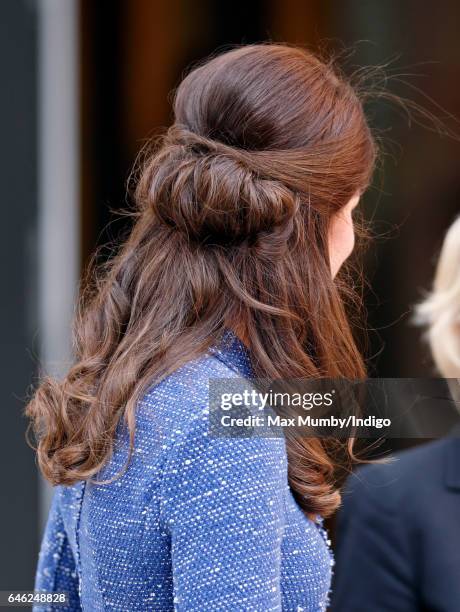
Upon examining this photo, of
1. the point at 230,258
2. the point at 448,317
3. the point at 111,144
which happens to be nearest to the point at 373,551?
the point at 448,317

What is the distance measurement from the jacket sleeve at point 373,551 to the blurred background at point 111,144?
2.49ft

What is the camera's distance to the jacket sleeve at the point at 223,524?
690 mm

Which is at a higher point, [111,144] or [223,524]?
[111,144]

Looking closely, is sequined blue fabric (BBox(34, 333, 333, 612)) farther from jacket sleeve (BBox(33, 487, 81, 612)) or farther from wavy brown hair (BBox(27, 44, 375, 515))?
jacket sleeve (BBox(33, 487, 81, 612))

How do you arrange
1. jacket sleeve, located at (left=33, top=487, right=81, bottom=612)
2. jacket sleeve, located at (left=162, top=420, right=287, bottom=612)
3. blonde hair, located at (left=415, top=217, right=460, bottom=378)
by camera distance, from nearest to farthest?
jacket sleeve, located at (left=162, top=420, right=287, bottom=612) → jacket sleeve, located at (left=33, top=487, right=81, bottom=612) → blonde hair, located at (left=415, top=217, right=460, bottom=378)

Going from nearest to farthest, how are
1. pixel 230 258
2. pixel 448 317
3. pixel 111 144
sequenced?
1. pixel 230 258
2. pixel 448 317
3. pixel 111 144

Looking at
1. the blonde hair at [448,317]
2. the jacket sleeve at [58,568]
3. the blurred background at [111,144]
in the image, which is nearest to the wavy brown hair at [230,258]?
the jacket sleeve at [58,568]

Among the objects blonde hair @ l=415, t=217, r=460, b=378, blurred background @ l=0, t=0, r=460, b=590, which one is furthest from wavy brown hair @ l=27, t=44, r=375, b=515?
blurred background @ l=0, t=0, r=460, b=590

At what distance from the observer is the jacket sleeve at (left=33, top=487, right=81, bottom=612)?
950mm

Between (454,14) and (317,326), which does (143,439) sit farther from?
(454,14)

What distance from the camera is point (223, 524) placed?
2.28 feet

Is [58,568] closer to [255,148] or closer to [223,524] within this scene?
[223,524]

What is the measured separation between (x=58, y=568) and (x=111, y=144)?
135 centimetres

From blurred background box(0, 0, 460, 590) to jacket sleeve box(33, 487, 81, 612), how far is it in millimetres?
932
